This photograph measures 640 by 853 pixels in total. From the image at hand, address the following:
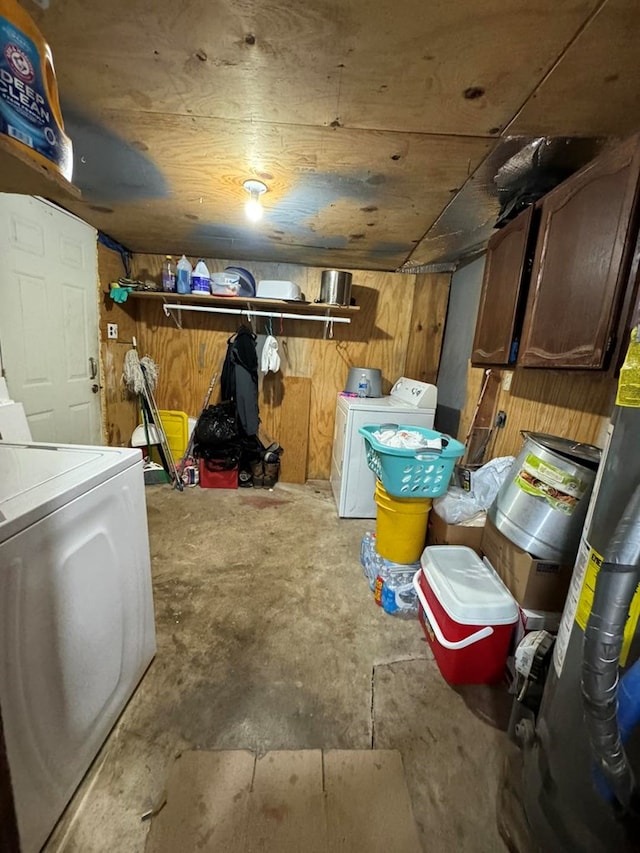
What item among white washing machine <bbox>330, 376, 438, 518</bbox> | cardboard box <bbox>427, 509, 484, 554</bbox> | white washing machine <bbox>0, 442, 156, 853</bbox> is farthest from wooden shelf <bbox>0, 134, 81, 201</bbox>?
white washing machine <bbox>330, 376, 438, 518</bbox>

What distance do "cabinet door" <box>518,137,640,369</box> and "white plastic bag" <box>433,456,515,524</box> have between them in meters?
0.58

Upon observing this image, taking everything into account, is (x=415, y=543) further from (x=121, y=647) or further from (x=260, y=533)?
(x=121, y=647)

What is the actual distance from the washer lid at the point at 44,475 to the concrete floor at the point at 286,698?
90cm

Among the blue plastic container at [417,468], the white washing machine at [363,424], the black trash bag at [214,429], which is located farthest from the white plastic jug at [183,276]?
the blue plastic container at [417,468]

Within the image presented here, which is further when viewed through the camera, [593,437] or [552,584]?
[593,437]

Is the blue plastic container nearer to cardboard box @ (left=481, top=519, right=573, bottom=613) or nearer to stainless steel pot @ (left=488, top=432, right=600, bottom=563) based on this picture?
stainless steel pot @ (left=488, top=432, right=600, bottom=563)

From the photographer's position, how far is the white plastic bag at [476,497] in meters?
1.73

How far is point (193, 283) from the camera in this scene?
2.79 meters

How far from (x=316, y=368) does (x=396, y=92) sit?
230cm

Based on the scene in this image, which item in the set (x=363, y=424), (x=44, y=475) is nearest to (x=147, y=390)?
(x=363, y=424)

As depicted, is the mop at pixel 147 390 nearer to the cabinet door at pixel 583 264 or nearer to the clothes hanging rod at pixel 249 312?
Result: the clothes hanging rod at pixel 249 312

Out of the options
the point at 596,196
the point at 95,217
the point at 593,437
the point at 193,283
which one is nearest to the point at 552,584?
the point at 593,437

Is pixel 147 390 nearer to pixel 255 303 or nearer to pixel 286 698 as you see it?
pixel 255 303

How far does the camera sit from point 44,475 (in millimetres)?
942
